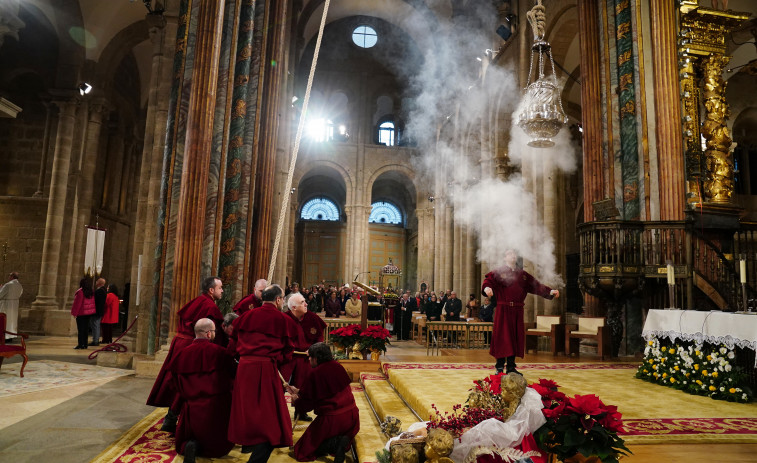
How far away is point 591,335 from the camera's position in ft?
25.7

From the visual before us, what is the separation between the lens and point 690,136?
318 inches

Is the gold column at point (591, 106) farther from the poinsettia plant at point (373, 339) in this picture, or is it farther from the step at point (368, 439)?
the step at point (368, 439)

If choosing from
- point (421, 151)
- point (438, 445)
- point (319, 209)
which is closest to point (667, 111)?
point (438, 445)

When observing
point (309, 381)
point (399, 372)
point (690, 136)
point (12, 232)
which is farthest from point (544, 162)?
point (12, 232)

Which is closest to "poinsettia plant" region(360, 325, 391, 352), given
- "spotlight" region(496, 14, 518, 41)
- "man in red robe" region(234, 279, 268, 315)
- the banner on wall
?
"man in red robe" region(234, 279, 268, 315)

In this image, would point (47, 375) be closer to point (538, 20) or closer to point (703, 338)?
point (703, 338)

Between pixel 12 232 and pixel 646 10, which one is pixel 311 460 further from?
pixel 12 232

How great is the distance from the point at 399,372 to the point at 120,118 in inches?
547

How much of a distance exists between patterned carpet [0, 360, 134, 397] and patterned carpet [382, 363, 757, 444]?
3.93 m

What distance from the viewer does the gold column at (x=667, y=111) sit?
7.88 m

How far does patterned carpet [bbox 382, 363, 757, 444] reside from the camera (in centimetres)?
353

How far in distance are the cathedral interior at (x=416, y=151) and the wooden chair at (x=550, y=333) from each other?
77 centimetres

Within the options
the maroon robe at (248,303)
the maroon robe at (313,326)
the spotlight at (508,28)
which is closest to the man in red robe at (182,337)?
the maroon robe at (248,303)

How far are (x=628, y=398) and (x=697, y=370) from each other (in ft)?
3.31
